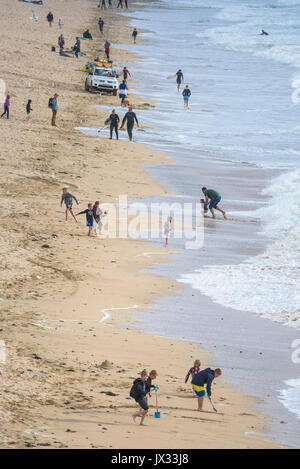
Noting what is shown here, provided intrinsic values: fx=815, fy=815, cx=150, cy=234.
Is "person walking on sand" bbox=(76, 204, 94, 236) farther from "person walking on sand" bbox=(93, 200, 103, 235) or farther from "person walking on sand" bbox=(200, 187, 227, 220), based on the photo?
"person walking on sand" bbox=(200, 187, 227, 220)

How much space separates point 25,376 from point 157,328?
13.4ft

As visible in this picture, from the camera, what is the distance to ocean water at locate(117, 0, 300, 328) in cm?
1931

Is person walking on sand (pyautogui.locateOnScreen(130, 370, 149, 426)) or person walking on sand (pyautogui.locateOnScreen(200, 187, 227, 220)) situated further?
person walking on sand (pyautogui.locateOnScreen(200, 187, 227, 220))

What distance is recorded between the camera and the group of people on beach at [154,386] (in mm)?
11000

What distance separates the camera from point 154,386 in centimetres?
1141

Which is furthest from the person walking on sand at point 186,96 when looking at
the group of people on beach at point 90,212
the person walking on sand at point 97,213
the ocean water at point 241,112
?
the person walking on sand at point 97,213

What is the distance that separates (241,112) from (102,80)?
801 cm

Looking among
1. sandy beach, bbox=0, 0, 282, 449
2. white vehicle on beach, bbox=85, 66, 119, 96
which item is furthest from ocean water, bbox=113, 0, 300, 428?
white vehicle on beach, bbox=85, 66, 119, 96

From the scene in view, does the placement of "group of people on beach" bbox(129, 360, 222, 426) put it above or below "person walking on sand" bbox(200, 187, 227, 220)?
below

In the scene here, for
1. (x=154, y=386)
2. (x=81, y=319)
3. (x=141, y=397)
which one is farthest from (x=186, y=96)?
(x=141, y=397)

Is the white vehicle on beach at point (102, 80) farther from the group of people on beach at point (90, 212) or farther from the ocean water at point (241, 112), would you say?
the group of people on beach at point (90, 212)

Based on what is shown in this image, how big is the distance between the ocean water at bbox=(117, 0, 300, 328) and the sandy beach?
2158 mm

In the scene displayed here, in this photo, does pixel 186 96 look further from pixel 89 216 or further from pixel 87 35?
pixel 87 35

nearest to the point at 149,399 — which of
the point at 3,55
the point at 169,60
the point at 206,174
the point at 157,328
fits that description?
the point at 157,328
